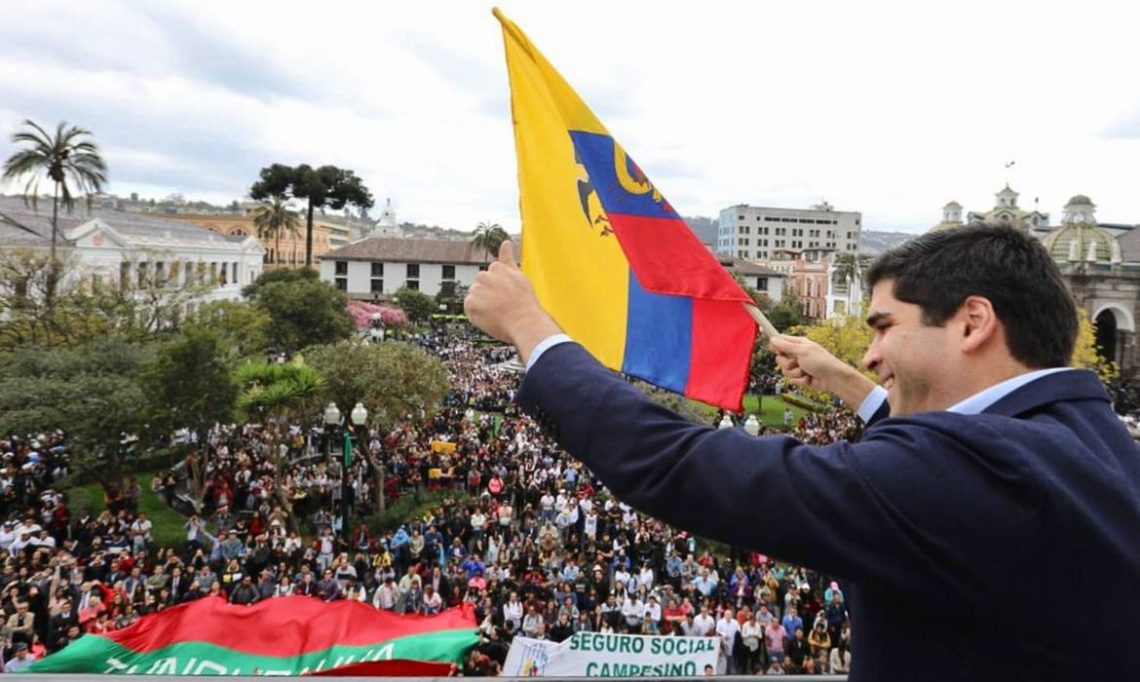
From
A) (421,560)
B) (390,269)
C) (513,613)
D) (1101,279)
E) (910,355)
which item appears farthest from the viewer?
(390,269)

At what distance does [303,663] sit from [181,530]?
407 inches

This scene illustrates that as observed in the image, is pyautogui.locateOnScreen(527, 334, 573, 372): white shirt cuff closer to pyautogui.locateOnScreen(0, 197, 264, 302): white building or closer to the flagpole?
the flagpole

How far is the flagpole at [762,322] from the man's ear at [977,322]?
0.97 metres

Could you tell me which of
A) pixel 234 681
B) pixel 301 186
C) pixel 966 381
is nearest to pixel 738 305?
pixel 966 381

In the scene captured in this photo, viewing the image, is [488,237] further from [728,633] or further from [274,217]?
[728,633]

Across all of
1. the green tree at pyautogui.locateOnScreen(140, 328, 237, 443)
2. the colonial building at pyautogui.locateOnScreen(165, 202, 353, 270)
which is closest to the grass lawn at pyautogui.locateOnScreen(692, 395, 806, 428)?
the green tree at pyautogui.locateOnScreen(140, 328, 237, 443)

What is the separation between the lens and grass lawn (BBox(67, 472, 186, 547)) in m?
14.8

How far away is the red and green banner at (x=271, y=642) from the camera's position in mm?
6398

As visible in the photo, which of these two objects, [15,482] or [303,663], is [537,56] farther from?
[15,482]

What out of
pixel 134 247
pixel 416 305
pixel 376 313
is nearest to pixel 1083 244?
pixel 376 313

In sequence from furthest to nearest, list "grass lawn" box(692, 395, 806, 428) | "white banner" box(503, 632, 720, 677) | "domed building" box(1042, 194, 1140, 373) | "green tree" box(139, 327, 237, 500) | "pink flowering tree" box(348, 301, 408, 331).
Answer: "pink flowering tree" box(348, 301, 408, 331)
"domed building" box(1042, 194, 1140, 373)
"grass lawn" box(692, 395, 806, 428)
"green tree" box(139, 327, 237, 500)
"white banner" box(503, 632, 720, 677)

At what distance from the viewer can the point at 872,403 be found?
2.09 metres

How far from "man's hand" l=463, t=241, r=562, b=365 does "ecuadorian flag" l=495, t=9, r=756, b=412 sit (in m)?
1.08

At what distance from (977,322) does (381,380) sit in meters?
17.9
